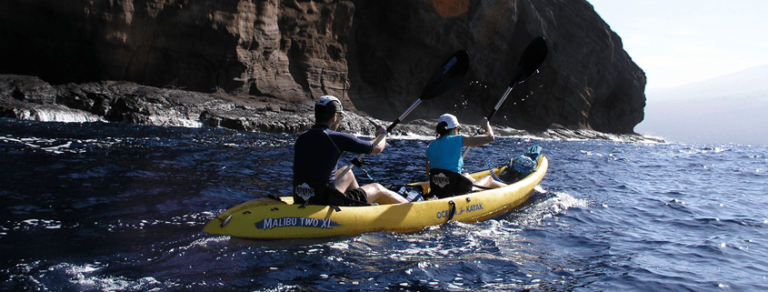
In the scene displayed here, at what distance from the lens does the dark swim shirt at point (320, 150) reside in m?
4.75

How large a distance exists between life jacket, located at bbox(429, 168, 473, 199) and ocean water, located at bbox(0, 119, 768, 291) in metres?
0.60

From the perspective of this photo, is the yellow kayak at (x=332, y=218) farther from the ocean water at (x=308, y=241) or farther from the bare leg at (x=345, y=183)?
the bare leg at (x=345, y=183)

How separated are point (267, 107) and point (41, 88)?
307 inches

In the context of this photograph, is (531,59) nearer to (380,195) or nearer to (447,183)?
(447,183)

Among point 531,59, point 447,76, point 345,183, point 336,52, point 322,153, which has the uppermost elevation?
point 336,52

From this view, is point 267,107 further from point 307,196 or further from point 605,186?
point 307,196

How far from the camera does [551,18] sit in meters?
36.6

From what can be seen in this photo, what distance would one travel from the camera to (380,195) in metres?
5.77

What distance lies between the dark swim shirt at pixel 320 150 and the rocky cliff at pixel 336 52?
1443 centimetres

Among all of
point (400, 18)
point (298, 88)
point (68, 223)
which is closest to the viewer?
point (68, 223)

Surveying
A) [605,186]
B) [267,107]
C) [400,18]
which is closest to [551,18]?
[400,18]

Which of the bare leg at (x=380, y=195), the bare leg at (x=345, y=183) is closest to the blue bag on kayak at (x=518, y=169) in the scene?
the bare leg at (x=380, y=195)

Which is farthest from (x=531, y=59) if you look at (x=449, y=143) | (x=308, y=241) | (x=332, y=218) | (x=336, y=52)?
(x=336, y=52)

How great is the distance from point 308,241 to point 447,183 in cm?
232
